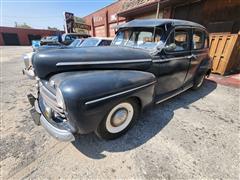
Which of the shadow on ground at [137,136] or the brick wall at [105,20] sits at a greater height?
the brick wall at [105,20]

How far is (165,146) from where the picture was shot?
88.0 inches

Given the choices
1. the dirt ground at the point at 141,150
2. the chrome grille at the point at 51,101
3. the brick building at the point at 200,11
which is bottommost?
the dirt ground at the point at 141,150

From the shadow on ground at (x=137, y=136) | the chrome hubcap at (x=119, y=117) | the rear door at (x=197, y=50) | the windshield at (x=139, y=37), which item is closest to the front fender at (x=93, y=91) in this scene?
the chrome hubcap at (x=119, y=117)

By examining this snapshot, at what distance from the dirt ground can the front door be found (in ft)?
2.04

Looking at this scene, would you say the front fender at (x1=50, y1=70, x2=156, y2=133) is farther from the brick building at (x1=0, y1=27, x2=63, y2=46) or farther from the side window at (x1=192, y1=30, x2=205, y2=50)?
the brick building at (x1=0, y1=27, x2=63, y2=46)

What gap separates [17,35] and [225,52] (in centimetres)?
4019

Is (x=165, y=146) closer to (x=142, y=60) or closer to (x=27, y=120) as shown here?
(x=142, y=60)

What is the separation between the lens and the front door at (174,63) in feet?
8.92

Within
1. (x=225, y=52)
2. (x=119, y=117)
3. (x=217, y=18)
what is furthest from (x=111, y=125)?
(x=217, y=18)

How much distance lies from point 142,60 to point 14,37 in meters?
40.3

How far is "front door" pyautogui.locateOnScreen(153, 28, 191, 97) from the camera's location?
8.92 ft

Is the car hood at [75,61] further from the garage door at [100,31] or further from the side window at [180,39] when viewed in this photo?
the garage door at [100,31]

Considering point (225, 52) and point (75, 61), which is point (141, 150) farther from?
point (225, 52)

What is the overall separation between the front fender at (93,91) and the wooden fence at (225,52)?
17.1 feet
